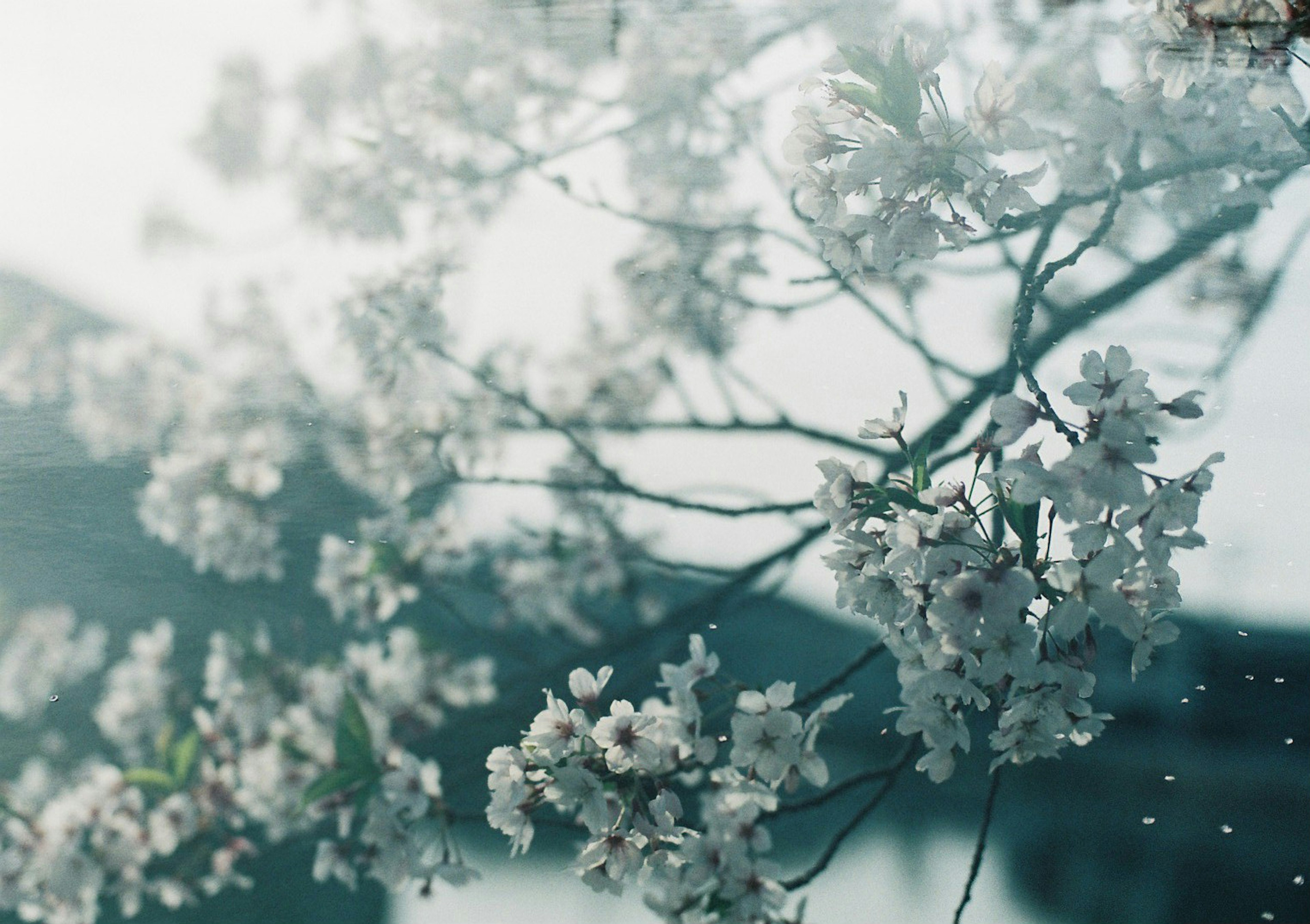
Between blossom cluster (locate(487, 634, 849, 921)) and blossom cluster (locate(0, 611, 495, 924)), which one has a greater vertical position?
blossom cluster (locate(487, 634, 849, 921))

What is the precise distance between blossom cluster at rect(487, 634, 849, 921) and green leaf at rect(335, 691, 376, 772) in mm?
175

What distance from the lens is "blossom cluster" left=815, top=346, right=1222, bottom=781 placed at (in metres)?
0.35

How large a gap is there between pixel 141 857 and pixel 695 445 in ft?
1.68

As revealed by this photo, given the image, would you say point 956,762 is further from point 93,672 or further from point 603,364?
point 93,672

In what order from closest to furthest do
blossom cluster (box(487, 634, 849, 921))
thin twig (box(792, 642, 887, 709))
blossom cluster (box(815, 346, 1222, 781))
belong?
blossom cluster (box(815, 346, 1222, 781)) < blossom cluster (box(487, 634, 849, 921)) < thin twig (box(792, 642, 887, 709))

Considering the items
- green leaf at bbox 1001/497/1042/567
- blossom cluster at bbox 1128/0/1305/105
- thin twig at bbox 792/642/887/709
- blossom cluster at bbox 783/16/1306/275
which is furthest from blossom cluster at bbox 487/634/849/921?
blossom cluster at bbox 1128/0/1305/105

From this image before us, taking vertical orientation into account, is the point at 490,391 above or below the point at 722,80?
below

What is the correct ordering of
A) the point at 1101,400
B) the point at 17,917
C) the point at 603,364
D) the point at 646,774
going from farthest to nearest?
the point at 603,364 < the point at 17,917 < the point at 646,774 < the point at 1101,400

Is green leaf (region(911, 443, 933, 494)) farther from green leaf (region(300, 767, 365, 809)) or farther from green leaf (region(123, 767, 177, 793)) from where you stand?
green leaf (region(123, 767, 177, 793))

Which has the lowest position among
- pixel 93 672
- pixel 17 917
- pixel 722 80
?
pixel 17 917

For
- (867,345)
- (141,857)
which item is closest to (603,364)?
(867,345)

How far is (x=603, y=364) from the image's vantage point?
2.38 feet

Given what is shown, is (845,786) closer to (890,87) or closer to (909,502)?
(909,502)

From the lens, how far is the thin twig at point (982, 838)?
1.79ft
